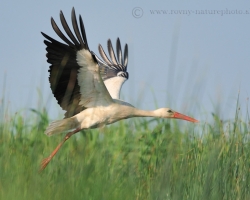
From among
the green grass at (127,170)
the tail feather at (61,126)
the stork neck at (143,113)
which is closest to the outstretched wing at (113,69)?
the stork neck at (143,113)

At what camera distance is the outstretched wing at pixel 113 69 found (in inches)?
334

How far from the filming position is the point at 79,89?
703 centimetres

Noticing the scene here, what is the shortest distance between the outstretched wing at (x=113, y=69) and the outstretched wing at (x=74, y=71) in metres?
1.17

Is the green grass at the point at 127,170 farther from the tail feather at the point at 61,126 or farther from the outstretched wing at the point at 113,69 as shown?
the outstretched wing at the point at 113,69

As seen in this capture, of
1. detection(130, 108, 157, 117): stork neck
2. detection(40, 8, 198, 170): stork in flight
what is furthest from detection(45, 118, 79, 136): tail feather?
detection(130, 108, 157, 117): stork neck

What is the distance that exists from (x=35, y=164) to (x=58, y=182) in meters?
0.20

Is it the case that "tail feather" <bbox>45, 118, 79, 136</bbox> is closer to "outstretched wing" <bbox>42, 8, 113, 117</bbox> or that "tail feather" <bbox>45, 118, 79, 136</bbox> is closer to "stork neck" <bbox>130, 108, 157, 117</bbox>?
"outstretched wing" <bbox>42, 8, 113, 117</bbox>

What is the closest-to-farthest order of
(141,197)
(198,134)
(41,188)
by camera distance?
(41,188)
(141,197)
(198,134)

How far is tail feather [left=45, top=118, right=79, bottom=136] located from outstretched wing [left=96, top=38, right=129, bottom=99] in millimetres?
1082

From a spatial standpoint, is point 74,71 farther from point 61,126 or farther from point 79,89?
point 61,126

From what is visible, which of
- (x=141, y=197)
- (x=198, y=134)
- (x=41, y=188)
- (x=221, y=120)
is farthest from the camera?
(x=198, y=134)

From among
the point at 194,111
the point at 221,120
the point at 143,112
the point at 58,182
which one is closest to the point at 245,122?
the point at 221,120

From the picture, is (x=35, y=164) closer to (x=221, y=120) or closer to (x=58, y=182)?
(x=58, y=182)

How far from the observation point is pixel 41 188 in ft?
12.4
